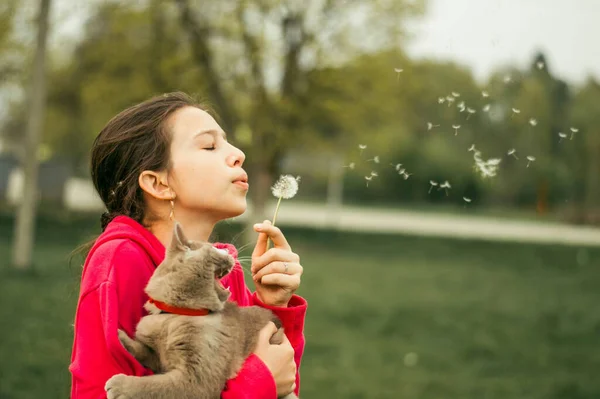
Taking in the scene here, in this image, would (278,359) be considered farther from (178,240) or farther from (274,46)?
(274,46)

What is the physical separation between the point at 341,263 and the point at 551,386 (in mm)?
10435

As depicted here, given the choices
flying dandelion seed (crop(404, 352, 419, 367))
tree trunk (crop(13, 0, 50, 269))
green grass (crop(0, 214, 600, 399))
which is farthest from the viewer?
tree trunk (crop(13, 0, 50, 269))

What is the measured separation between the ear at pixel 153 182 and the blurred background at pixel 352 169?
0.62 m

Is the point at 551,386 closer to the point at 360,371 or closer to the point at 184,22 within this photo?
the point at 360,371

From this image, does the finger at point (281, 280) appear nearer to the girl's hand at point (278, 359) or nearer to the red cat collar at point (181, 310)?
the girl's hand at point (278, 359)

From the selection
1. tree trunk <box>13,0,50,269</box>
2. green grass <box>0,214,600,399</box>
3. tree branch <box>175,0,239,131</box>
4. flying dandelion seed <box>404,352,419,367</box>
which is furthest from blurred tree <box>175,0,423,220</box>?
flying dandelion seed <box>404,352,419,367</box>

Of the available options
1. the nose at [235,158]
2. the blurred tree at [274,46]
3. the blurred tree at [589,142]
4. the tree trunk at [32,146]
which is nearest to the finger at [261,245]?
the nose at [235,158]

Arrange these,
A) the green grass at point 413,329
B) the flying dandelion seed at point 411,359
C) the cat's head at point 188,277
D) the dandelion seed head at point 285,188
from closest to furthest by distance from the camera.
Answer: the cat's head at point 188,277 < the dandelion seed head at point 285,188 < the green grass at point 413,329 < the flying dandelion seed at point 411,359

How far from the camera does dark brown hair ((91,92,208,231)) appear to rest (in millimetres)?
2414

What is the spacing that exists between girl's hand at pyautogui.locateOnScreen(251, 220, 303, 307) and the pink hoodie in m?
0.27

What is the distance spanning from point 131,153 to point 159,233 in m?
0.28

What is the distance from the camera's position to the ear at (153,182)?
2.39 m

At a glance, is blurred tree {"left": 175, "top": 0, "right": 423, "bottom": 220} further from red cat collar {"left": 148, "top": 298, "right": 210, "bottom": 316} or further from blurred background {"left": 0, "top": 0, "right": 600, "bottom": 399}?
red cat collar {"left": 148, "top": 298, "right": 210, "bottom": 316}

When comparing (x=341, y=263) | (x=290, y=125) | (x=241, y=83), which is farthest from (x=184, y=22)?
(x=341, y=263)
